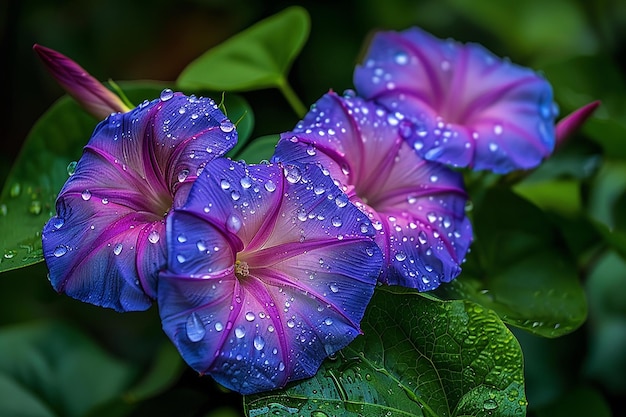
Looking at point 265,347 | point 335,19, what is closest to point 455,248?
point 265,347

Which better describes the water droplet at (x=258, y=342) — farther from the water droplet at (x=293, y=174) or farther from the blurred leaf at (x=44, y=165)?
the blurred leaf at (x=44, y=165)

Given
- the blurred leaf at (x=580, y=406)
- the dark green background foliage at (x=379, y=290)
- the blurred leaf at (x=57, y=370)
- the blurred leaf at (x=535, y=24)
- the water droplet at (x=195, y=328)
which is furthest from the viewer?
the blurred leaf at (x=535, y=24)

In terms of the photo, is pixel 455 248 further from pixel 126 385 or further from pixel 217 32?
pixel 217 32

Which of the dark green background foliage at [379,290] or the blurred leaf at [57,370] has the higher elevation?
the dark green background foliage at [379,290]

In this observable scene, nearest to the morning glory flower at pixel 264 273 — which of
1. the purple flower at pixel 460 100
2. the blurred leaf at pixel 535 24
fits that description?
the purple flower at pixel 460 100

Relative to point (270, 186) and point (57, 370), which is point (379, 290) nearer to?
point (270, 186)

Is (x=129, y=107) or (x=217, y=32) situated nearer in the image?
(x=129, y=107)
